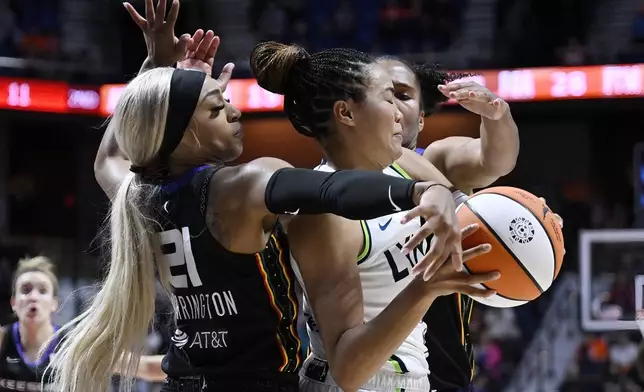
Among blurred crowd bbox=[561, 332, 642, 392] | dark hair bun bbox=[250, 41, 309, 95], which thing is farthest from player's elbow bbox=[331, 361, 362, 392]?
blurred crowd bbox=[561, 332, 642, 392]

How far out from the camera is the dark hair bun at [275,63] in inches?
105

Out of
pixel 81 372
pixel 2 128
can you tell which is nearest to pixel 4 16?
pixel 2 128

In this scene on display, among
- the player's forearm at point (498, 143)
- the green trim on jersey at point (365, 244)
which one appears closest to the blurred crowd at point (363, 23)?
the player's forearm at point (498, 143)

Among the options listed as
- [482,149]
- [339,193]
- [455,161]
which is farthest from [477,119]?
[339,193]

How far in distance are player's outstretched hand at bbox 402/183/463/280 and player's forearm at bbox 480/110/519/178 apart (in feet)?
4.05

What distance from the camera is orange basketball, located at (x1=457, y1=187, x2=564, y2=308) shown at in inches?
90.2

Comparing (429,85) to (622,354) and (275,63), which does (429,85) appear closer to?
(275,63)

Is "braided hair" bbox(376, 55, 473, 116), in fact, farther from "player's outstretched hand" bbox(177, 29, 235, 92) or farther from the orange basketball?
the orange basketball

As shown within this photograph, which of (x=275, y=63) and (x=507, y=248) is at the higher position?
(x=275, y=63)

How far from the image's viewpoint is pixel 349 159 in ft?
8.69

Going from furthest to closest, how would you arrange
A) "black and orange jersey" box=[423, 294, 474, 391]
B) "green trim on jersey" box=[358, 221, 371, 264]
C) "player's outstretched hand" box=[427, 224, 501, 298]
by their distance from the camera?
"black and orange jersey" box=[423, 294, 474, 391], "green trim on jersey" box=[358, 221, 371, 264], "player's outstretched hand" box=[427, 224, 501, 298]

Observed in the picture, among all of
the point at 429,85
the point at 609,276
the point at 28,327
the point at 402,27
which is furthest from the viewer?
the point at 402,27

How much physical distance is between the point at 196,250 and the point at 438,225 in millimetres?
683

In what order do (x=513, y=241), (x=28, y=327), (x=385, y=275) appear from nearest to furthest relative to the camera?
(x=513, y=241) < (x=385, y=275) < (x=28, y=327)
